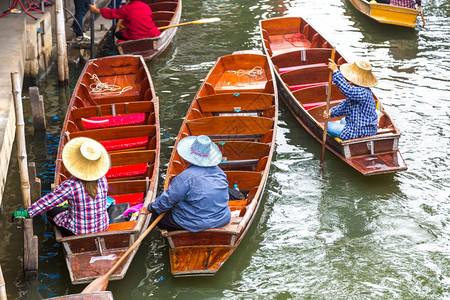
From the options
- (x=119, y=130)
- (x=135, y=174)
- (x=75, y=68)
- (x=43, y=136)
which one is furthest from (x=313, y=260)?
(x=75, y=68)

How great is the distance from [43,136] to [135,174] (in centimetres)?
277

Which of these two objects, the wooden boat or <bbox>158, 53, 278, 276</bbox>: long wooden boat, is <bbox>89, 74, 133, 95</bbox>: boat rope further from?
the wooden boat

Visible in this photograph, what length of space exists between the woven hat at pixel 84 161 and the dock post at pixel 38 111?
3.87 metres

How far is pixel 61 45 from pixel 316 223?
6.52 meters

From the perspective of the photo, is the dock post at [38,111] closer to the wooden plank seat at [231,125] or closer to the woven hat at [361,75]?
the wooden plank seat at [231,125]

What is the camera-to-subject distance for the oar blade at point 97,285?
19.7ft

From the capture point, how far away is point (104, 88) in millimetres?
11102

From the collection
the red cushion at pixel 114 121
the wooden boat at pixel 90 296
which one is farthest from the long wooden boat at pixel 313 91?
the wooden boat at pixel 90 296

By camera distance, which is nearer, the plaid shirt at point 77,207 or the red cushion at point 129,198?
the plaid shirt at point 77,207

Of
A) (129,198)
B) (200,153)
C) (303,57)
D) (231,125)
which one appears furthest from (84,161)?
(303,57)

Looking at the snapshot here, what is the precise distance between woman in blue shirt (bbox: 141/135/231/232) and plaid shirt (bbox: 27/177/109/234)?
21.8 inches

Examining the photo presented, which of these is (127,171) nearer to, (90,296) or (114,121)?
(114,121)

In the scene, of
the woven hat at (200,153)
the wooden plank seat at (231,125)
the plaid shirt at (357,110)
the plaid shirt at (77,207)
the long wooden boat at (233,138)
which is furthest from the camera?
the wooden plank seat at (231,125)

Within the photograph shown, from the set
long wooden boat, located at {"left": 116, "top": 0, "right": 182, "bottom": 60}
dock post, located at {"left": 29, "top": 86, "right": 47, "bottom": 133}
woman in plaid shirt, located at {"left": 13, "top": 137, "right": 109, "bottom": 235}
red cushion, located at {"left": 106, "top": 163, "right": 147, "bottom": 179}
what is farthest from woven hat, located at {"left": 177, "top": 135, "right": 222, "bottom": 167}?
long wooden boat, located at {"left": 116, "top": 0, "right": 182, "bottom": 60}
